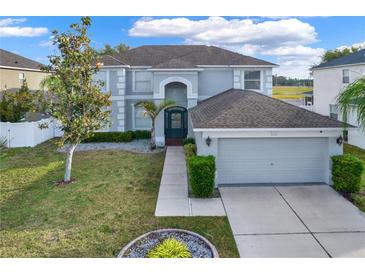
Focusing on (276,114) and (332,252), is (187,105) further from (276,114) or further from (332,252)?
(332,252)

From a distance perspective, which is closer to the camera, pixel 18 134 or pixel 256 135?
pixel 256 135

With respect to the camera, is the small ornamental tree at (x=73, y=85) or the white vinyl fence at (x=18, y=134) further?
the white vinyl fence at (x=18, y=134)

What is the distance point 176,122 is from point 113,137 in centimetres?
484

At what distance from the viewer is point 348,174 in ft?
33.9

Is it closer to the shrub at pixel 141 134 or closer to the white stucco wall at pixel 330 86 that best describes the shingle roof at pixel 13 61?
the shrub at pixel 141 134

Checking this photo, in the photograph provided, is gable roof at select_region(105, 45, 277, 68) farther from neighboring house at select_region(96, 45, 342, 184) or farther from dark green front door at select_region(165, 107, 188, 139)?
dark green front door at select_region(165, 107, 188, 139)

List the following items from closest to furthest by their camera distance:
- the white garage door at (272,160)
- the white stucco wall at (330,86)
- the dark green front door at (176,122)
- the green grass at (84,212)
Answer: the green grass at (84,212)
the white garage door at (272,160)
the white stucco wall at (330,86)
the dark green front door at (176,122)

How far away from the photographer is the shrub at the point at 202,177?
1016 cm

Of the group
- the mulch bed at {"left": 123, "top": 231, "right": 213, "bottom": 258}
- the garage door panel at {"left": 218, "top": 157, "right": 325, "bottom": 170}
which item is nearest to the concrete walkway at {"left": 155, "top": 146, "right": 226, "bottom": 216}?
the mulch bed at {"left": 123, "top": 231, "right": 213, "bottom": 258}

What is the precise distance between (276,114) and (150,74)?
40.7ft

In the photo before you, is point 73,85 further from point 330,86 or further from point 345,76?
point 330,86

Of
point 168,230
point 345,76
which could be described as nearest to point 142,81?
point 345,76

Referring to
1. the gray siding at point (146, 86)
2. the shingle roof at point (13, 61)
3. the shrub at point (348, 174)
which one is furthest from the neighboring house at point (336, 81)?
the shingle roof at point (13, 61)

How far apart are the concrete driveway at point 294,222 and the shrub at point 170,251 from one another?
1374 mm
